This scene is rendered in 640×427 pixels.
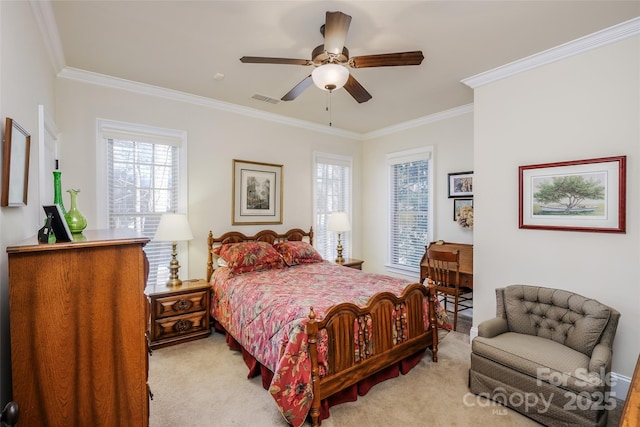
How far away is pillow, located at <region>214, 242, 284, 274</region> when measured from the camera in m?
3.58

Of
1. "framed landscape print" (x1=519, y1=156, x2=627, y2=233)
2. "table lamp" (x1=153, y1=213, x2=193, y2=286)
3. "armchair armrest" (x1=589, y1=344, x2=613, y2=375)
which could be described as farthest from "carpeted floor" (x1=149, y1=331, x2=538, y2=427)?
"framed landscape print" (x1=519, y1=156, x2=627, y2=233)

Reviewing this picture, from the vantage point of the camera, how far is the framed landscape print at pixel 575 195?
2.45 meters

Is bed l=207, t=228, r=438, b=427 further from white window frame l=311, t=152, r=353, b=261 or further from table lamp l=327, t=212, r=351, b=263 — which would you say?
white window frame l=311, t=152, r=353, b=261

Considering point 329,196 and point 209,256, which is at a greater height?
point 329,196

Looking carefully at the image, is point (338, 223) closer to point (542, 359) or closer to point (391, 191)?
point (391, 191)

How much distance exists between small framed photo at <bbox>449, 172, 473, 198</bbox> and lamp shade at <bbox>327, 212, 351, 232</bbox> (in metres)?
1.59

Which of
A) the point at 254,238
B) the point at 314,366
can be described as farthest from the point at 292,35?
the point at 254,238

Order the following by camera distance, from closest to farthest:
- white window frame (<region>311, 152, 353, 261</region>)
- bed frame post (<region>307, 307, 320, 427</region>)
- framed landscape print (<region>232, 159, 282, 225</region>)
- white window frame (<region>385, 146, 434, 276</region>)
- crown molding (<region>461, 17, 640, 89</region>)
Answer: bed frame post (<region>307, 307, 320, 427</region>), crown molding (<region>461, 17, 640, 89</region>), framed landscape print (<region>232, 159, 282, 225</region>), white window frame (<region>385, 146, 434, 276</region>), white window frame (<region>311, 152, 353, 261</region>)

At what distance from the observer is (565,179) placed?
8.90 ft

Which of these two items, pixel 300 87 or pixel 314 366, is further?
pixel 300 87

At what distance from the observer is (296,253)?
13.7 feet

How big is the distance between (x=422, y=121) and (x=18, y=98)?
445cm

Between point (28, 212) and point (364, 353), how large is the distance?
253 cm

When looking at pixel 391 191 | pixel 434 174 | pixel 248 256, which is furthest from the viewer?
pixel 391 191
